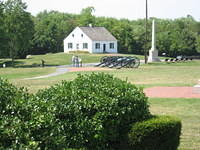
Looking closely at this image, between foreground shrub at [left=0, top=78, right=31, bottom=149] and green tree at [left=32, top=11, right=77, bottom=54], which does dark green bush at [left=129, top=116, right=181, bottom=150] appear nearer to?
foreground shrub at [left=0, top=78, right=31, bottom=149]

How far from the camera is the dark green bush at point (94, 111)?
618cm

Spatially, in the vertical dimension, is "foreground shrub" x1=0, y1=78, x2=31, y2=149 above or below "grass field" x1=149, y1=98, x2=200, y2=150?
above

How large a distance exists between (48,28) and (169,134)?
7997cm

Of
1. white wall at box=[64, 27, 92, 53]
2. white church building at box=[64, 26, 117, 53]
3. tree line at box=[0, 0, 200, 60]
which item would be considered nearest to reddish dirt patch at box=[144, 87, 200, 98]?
tree line at box=[0, 0, 200, 60]

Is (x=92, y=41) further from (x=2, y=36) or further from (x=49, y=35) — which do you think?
(x=2, y=36)

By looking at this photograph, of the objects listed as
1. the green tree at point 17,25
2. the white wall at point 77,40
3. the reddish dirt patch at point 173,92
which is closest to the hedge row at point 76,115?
the reddish dirt patch at point 173,92

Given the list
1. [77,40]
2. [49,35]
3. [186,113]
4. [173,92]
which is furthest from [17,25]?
[186,113]

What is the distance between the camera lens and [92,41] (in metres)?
78.9

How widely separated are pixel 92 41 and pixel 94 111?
72.8 metres

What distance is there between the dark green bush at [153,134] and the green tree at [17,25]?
53.5m

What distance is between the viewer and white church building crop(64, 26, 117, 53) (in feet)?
262

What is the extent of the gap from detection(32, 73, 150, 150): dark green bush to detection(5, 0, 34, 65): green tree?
174ft

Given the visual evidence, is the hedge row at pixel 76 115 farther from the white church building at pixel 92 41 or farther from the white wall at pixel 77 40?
the white wall at pixel 77 40

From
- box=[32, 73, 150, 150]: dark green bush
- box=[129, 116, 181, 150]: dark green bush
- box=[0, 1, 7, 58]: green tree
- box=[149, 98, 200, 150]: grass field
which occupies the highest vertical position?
box=[0, 1, 7, 58]: green tree
